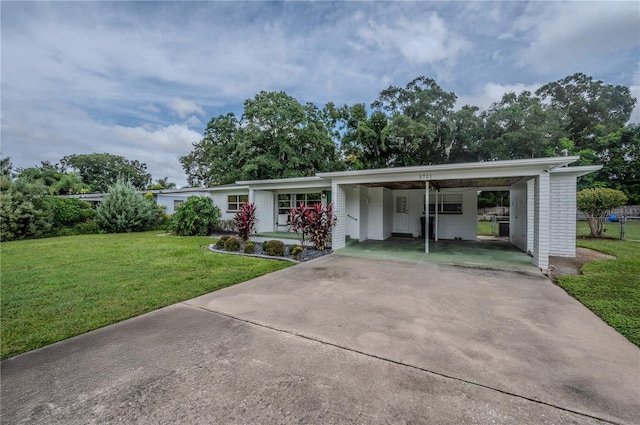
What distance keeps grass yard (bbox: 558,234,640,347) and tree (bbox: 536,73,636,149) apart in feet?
91.1

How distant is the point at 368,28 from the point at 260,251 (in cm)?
838

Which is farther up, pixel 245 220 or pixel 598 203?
pixel 598 203

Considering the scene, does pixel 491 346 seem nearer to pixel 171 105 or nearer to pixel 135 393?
pixel 135 393

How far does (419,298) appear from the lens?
4.44 meters

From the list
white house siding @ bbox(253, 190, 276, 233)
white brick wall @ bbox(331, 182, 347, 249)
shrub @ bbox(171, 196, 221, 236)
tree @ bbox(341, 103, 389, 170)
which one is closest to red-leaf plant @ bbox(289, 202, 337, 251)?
white brick wall @ bbox(331, 182, 347, 249)

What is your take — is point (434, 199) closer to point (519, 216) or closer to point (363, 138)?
point (519, 216)

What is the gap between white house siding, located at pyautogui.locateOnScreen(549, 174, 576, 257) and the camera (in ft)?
25.1

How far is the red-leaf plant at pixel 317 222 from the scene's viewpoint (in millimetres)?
8852

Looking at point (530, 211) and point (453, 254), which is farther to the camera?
point (453, 254)

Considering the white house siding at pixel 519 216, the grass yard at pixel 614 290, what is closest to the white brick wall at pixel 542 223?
the grass yard at pixel 614 290

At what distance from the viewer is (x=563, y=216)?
7.80 metres

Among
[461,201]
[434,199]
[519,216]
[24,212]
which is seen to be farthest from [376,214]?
[24,212]

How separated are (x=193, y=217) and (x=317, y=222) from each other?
7450 millimetres

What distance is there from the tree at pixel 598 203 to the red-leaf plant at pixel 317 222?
9933 millimetres
